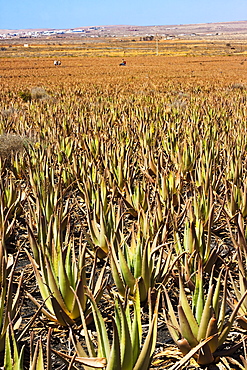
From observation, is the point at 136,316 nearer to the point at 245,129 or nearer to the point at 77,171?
the point at 77,171

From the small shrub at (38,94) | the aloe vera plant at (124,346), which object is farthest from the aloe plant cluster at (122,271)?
the small shrub at (38,94)

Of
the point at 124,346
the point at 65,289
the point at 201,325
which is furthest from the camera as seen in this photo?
the point at 65,289

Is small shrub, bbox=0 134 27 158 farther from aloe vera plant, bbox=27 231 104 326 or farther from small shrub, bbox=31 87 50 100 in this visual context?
small shrub, bbox=31 87 50 100

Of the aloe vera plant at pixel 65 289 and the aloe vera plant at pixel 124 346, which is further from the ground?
the aloe vera plant at pixel 65 289

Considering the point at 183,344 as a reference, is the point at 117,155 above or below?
above

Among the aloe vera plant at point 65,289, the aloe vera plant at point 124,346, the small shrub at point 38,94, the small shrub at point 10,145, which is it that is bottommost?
the aloe vera plant at point 124,346

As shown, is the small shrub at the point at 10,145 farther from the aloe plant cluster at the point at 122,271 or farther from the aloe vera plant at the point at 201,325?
the aloe vera plant at the point at 201,325

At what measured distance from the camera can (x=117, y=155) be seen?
5094 mm

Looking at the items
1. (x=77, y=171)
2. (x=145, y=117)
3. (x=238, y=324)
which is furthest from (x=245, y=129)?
(x=238, y=324)

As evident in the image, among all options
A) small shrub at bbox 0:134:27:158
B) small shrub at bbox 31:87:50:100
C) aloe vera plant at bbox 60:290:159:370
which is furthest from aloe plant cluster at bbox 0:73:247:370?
small shrub at bbox 31:87:50:100

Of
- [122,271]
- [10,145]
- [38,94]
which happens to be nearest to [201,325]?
[122,271]

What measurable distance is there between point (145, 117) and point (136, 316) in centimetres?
764

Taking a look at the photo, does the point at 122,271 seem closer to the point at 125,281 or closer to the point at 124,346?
the point at 125,281

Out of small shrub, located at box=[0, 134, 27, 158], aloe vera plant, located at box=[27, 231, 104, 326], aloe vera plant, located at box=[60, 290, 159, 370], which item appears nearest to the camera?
aloe vera plant, located at box=[60, 290, 159, 370]
